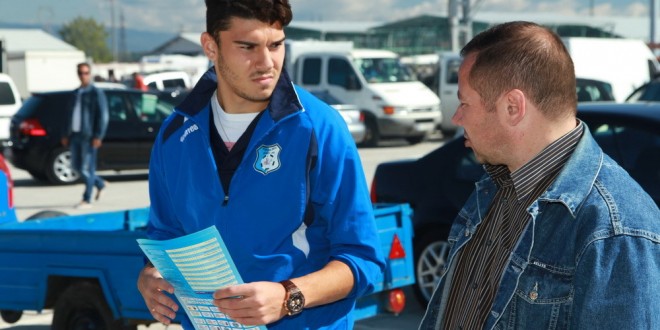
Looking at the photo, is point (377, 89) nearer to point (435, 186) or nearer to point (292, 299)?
point (435, 186)

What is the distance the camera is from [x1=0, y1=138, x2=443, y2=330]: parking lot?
8430mm

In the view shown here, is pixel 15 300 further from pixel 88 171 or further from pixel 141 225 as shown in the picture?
pixel 88 171

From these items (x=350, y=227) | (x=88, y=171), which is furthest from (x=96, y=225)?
(x=88, y=171)

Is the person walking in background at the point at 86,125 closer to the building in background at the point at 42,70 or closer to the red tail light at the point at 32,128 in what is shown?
the red tail light at the point at 32,128

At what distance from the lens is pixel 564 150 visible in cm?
236

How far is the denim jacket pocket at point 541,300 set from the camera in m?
2.23

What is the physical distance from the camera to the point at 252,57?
10.3 ft

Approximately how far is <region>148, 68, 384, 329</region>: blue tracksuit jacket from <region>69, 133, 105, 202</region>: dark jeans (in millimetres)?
12168

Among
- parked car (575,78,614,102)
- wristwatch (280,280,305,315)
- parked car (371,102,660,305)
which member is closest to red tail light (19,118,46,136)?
parked car (575,78,614,102)

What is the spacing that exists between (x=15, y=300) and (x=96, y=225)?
121cm

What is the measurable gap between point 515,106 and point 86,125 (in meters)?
13.1

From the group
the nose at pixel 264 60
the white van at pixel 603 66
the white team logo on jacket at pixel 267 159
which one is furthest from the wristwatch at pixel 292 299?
the white van at pixel 603 66

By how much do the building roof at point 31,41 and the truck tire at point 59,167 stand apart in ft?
138

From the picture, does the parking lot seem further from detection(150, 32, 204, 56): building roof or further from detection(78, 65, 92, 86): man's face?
detection(150, 32, 204, 56): building roof
